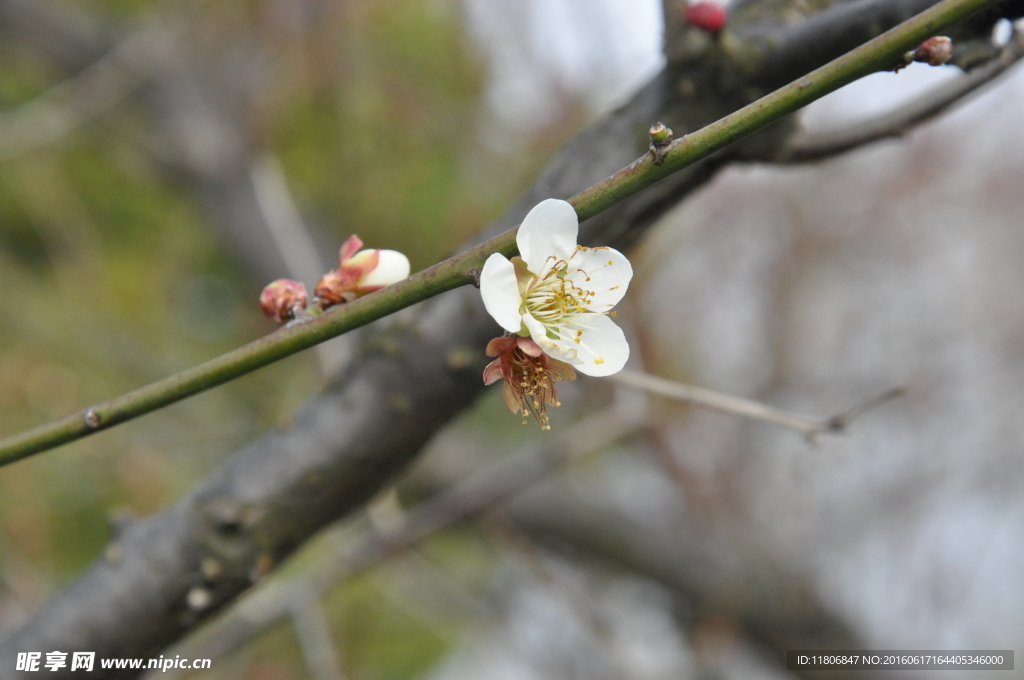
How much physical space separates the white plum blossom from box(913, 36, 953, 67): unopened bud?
311mm

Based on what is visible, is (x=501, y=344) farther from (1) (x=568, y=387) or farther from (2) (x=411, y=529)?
(1) (x=568, y=387)

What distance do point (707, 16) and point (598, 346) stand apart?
447 millimetres

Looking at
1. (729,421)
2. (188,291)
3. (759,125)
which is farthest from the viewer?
(188,291)

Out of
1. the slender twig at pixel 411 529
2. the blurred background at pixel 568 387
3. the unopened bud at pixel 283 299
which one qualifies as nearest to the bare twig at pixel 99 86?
the blurred background at pixel 568 387

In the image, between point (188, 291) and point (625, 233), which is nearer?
point (625, 233)

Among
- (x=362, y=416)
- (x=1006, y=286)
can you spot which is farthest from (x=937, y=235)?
(x=362, y=416)

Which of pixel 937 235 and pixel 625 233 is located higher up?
pixel 625 233

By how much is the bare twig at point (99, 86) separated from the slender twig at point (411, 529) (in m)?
2.93

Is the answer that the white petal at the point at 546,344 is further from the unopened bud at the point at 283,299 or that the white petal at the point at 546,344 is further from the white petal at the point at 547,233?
the unopened bud at the point at 283,299

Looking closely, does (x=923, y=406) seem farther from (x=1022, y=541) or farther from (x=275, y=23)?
(x=275, y=23)

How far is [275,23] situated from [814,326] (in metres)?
3.45

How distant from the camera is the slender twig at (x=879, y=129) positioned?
80 cm

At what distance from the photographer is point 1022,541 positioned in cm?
338

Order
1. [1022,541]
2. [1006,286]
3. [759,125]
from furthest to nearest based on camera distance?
1. [1006,286]
2. [1022,541]
3. [759,125]
